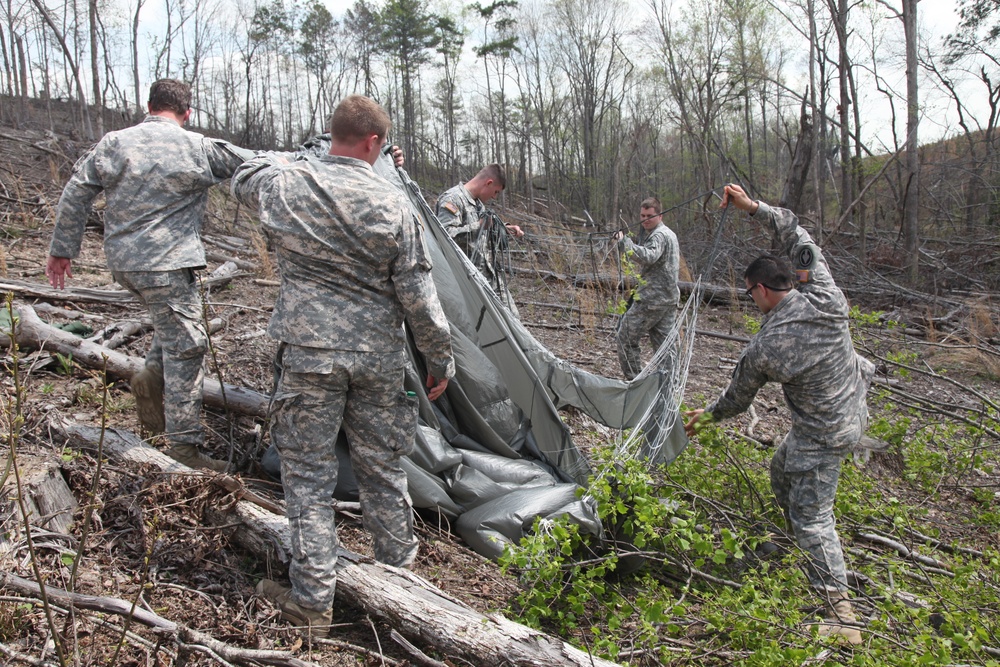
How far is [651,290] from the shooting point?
5.45 m

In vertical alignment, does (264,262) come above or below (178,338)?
above

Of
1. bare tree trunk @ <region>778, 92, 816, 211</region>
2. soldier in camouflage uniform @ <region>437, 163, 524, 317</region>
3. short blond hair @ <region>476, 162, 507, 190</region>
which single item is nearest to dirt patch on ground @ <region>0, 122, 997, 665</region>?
soldier in camouflage uniform @ <region>437, 163, 524, 317</region>

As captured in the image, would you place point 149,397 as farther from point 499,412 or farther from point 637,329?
point 637,329

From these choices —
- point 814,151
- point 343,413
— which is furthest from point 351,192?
point 814,151

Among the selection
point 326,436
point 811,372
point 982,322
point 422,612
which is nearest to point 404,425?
point 326,436

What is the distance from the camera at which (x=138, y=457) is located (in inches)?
107

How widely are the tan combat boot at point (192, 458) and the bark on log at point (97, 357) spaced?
35cm

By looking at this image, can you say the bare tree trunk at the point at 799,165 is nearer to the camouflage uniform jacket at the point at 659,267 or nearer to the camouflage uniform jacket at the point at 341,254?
the camouflage uniform jacket at the point at 659,267

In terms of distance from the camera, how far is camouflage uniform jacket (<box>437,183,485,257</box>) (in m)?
4.41

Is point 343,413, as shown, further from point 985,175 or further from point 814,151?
point 985,175

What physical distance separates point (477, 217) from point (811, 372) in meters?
2.47

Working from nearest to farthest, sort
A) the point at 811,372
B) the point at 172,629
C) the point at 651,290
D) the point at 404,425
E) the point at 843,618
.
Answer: the point at 172,629 → the point at 404,425 → the point at 843,618 → the point at 811,372 → the point at 651,290

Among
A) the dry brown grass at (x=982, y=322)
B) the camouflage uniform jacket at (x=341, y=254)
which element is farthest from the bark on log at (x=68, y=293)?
the dry brown grass at (x=982, y=322)

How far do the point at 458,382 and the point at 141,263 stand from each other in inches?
61.3
